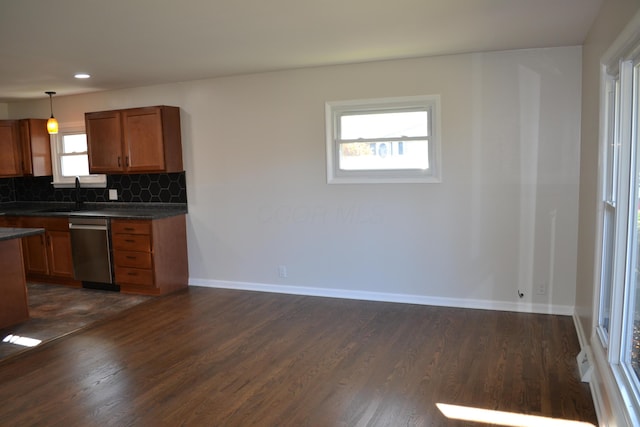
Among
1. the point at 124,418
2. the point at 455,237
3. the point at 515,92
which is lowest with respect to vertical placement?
the point at 124,418

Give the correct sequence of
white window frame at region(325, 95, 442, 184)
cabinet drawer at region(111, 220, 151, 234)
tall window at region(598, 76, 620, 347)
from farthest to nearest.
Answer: cabinet drawer at region(111, 220, 151, 234), white window frame at region(325, 95, 442, 184), tall window at region(598, 76, 620, 347)

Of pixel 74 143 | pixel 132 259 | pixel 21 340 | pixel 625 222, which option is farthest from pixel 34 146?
pixel 625 222

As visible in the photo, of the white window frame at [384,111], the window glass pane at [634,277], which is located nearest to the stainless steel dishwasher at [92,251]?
the white window frame at [384,111]

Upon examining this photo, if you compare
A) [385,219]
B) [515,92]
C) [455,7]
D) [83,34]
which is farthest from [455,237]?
[83,34]

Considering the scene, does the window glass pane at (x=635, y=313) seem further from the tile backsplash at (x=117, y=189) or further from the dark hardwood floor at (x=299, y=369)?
the tile backsplash at (x=117, y=189)

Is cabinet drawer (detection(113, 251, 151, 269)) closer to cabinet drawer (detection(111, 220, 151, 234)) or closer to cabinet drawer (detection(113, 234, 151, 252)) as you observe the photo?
cabinet drawer (detection(113, 234, 151, 252))

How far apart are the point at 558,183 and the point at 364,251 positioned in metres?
1.84

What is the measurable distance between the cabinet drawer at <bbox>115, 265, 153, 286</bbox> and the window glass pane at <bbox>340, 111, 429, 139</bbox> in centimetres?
255

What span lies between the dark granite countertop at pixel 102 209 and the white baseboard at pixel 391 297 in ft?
2.89

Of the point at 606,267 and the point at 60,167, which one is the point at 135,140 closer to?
the point at 60,167

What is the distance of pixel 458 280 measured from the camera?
14.7 ft

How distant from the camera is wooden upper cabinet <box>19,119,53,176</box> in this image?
629 centimetres

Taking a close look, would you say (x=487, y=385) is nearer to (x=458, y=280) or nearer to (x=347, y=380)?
(x=347, y=380)

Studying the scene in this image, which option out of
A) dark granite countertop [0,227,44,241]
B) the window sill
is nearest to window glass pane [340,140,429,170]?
dark granite countertop [0,227,44,241]
